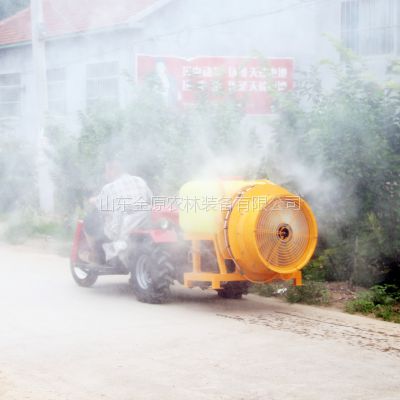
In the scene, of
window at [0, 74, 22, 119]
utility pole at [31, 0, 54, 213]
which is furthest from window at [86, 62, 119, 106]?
window at [0, 74, 22, 119]

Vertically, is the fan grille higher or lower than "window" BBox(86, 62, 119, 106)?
lower

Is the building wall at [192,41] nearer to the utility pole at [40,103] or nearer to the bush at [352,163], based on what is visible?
the utility pole at [40,103]

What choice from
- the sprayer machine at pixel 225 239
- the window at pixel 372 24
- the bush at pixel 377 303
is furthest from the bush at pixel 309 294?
the window at pixel 372 24

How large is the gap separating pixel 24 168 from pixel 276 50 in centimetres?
731

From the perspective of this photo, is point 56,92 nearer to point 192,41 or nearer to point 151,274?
point 192,41

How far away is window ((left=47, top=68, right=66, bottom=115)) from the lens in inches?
523

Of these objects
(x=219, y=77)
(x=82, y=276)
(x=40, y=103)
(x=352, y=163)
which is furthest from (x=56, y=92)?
(x=352, y=163)

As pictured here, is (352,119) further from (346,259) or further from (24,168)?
Result: (24,168)

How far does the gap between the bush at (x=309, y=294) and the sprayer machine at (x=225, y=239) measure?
384 mm

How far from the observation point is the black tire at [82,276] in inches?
374

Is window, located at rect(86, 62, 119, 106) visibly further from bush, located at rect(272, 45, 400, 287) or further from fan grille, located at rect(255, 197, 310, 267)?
fan grille, located at rect(255, 197, 310, 267)

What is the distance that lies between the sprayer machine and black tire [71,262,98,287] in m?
0.97

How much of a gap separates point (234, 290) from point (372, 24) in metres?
3.45

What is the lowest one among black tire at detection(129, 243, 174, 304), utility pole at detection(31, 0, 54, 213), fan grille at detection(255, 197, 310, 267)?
black tire at detection(129, 243, 174, 304)
